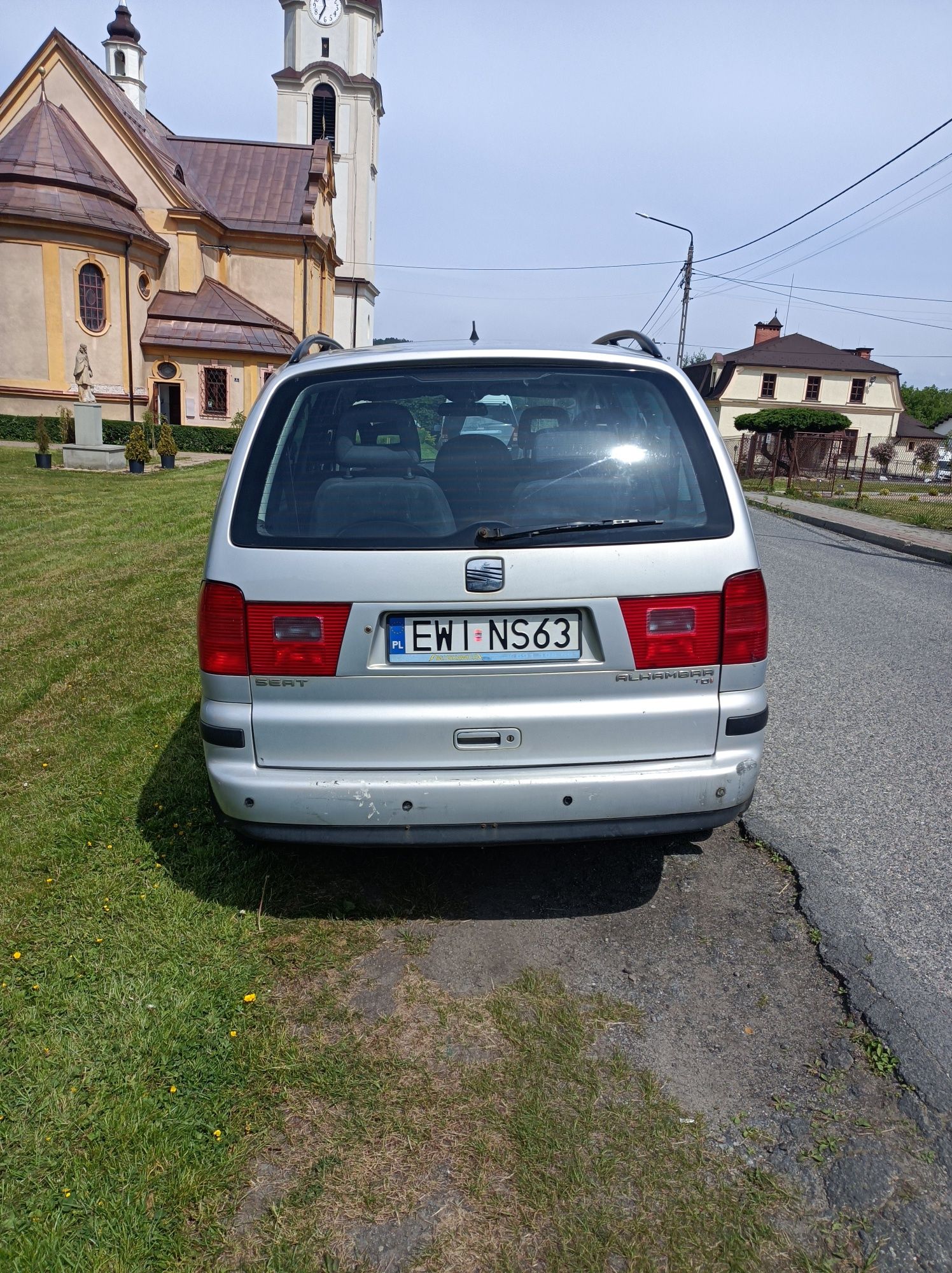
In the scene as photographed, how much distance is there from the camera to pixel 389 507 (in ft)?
9.41

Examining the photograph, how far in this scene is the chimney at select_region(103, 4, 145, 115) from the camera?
5684 centimetres

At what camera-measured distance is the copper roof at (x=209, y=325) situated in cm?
3734

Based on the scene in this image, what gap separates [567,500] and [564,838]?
1025 millimetres

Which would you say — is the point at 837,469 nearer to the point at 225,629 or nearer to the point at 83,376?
the point at 83,376

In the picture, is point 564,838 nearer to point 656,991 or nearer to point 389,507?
point 656,991

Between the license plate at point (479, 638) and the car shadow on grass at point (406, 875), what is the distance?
726mm

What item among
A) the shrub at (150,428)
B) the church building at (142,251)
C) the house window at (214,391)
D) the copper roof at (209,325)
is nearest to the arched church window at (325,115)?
the church building at (142,251)

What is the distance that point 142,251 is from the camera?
120 feet

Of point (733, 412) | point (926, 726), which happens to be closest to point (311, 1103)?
point (926, 726)

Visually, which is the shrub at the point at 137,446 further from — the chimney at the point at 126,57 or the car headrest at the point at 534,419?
the chimney at the point at 126,57

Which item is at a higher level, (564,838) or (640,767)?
(640,767)

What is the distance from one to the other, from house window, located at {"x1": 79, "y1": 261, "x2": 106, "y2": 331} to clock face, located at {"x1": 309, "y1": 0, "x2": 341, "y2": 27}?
109ft

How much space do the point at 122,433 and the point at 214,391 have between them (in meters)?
7.74

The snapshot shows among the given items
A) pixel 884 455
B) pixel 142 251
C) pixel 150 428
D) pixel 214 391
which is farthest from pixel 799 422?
pixel 150 428
